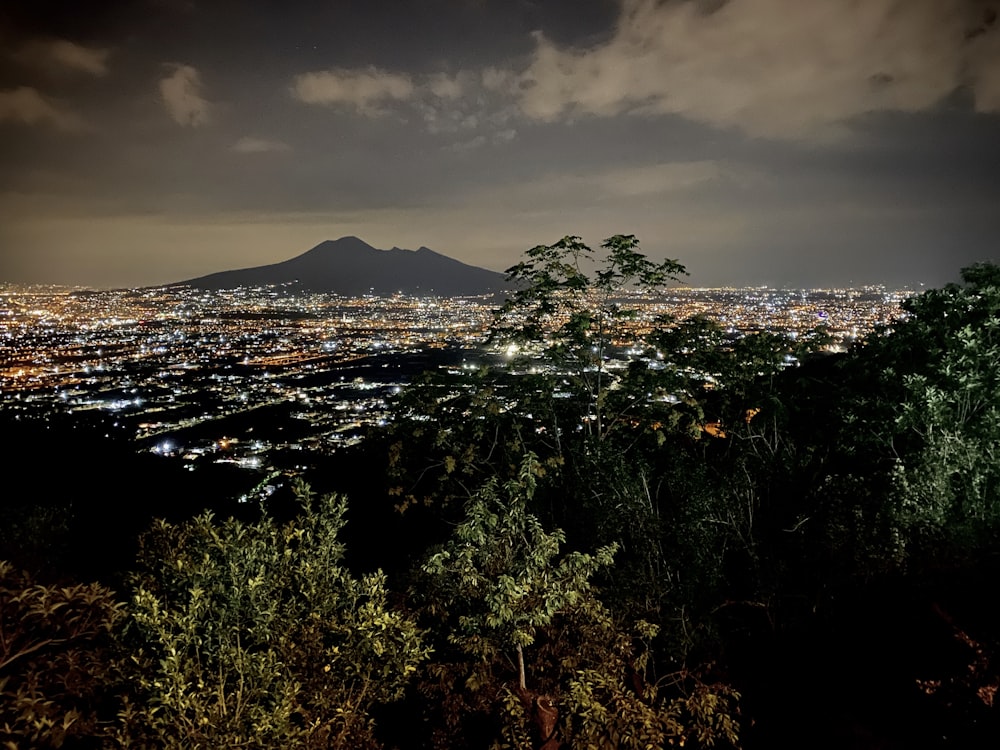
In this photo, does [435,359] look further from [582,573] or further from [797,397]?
[582,573]

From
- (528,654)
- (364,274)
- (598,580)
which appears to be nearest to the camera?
(528,654)

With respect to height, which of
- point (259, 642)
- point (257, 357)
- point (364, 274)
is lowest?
point (257, 357)

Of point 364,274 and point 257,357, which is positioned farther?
point 364,274

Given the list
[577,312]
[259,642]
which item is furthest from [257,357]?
[259,642]

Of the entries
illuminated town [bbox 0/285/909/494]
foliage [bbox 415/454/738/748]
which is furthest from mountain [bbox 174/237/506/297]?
foliage [bbox 415/454/738/748]

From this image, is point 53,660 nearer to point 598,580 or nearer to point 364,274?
point 598,580

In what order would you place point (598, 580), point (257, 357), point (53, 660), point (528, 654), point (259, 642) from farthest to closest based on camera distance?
point (257, 357) → point (598, 580) → point (528, 654) → point (259, 642) → point (53, 660)

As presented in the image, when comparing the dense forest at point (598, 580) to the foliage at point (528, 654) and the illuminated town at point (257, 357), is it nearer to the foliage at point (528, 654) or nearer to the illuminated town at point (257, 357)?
the foliage at point (528, 654)
